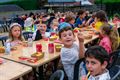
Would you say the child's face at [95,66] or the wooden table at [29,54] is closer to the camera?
the child's face at [95,66]

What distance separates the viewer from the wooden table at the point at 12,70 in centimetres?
243

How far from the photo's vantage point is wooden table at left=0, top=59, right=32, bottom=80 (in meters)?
2.43

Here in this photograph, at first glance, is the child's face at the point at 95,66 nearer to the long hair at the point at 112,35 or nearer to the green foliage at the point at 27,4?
the long hair at the point at 112,35

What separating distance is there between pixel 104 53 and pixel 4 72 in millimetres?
1144

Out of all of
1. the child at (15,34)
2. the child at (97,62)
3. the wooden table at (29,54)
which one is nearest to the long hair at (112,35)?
the wooden table at (29,54)

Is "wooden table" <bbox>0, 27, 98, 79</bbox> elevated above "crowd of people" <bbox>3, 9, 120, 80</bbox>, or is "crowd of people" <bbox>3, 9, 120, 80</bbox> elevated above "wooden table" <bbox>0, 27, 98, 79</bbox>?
"crowd of people" <bbox>3, 9, 120, 80</bbox>

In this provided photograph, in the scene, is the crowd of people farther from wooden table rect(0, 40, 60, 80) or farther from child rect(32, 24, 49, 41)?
wooden table rect(0, 40, 60, 80)

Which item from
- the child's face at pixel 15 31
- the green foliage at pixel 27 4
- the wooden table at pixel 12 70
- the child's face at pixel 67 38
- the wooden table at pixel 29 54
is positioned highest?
the child's face at pixel 67 38

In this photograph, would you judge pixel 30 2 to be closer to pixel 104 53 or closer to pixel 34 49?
pixel 34 49

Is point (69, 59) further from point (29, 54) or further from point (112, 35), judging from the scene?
point (112, 35)

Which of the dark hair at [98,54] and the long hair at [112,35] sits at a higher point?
the dark hair at [98,54]

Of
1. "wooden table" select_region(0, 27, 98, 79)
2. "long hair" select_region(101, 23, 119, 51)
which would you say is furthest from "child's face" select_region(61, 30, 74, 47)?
"long hair" select_region(101, 23, 119, 51)

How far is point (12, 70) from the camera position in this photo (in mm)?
2619

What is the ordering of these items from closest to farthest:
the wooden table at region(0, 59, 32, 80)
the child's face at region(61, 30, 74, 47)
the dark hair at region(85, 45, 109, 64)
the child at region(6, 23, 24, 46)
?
the dark hair at region(85, 45, 109, 64) < the wooden table at region(0, 59, 32, 80) < the child's face at region(61, 30, 74, 47) < the child at region(6, 23, 24, 46)
